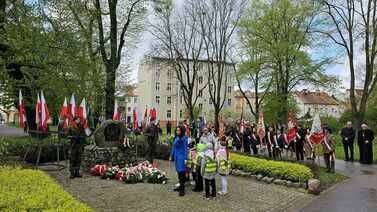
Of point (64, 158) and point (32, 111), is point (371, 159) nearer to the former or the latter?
point (64, 158)

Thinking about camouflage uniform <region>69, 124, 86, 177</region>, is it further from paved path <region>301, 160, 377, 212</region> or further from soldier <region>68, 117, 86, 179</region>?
paved path <region>301, 160, 377, 212</region>

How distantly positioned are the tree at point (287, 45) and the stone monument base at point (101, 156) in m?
19.3

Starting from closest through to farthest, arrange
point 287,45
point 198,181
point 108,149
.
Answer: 1. point 198,181
2. point 108,149
3. point 287,45

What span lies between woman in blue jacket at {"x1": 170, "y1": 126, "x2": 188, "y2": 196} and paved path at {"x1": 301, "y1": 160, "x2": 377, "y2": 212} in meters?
3.25

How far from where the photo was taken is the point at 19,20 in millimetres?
13633

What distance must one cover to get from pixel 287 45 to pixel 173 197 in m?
22.5

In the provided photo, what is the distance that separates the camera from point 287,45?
1154 inches

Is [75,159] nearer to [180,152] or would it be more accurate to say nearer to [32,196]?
[180,152]

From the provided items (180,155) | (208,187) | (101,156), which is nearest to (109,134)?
(101,156)

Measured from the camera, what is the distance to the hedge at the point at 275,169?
38.9 ft

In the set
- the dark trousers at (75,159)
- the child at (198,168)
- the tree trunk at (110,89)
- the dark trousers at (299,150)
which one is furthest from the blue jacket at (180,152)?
the tree trunk at (110,89)

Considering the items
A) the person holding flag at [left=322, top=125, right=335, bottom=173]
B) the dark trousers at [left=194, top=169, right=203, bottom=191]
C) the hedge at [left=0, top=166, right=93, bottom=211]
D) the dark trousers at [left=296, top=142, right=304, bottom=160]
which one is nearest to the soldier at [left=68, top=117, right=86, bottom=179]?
the hedge at [left=0, top=166, right=93, bottom=211]

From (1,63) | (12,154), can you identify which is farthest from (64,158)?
(1,63)

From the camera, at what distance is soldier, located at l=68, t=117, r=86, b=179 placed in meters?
12.6
